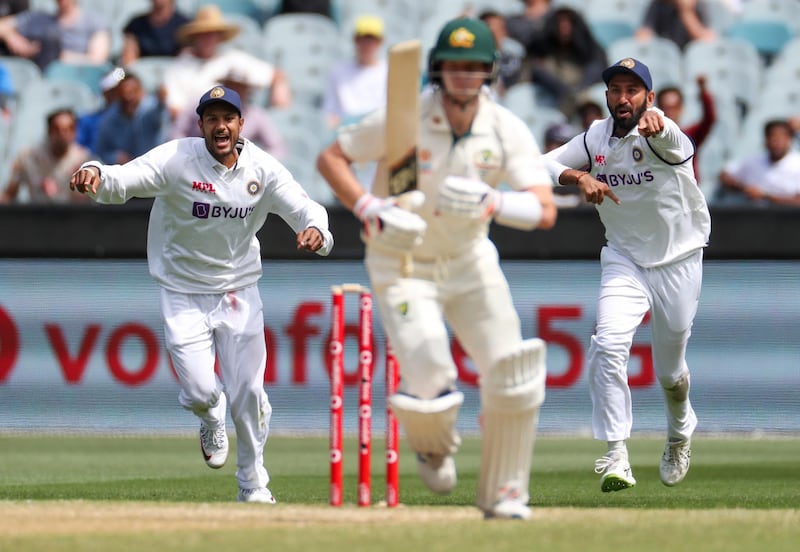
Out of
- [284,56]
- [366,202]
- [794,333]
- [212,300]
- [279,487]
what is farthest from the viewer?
[284,56]

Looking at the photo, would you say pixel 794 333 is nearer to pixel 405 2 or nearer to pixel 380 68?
pixel 380 68

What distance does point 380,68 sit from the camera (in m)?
15.1

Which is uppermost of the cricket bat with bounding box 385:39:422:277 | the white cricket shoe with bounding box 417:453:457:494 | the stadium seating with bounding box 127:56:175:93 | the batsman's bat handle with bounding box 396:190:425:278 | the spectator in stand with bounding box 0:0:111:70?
the cricket bat with bounding box 385:39:422:277

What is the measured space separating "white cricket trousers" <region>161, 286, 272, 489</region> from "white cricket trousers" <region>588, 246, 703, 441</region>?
1902 mm

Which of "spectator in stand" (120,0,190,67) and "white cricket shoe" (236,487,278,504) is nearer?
"white cricket shoe" (236,487,278,504)

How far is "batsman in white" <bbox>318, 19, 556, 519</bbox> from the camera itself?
661cm

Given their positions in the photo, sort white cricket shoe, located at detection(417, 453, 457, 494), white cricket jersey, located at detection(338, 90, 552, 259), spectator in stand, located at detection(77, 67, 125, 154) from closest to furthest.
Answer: white cricket jersey, located at detection(338, 90, 552, 259), white cricket shoe, located at detection(417, 453, 457, 494), spectator in stand, located at detection(77, 67, 125, 154)

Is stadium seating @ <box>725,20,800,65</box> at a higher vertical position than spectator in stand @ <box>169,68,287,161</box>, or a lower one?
higher

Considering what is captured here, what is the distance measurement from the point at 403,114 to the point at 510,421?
1.36 m

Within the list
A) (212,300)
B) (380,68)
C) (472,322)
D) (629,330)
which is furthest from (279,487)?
(380,68)

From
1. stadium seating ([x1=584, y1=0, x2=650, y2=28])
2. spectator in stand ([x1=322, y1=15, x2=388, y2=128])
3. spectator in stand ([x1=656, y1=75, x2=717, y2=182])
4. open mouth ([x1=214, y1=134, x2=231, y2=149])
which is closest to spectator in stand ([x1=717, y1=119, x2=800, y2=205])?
spectator in stand ([x1=656, y1=75, x2=717, y2=182])

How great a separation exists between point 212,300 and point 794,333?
5.97 m

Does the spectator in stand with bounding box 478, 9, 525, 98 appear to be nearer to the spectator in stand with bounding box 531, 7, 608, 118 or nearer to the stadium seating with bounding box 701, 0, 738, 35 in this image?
the spectator in stand with bounding box 531, 7, 608, 118

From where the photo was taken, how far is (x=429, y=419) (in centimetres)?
662
